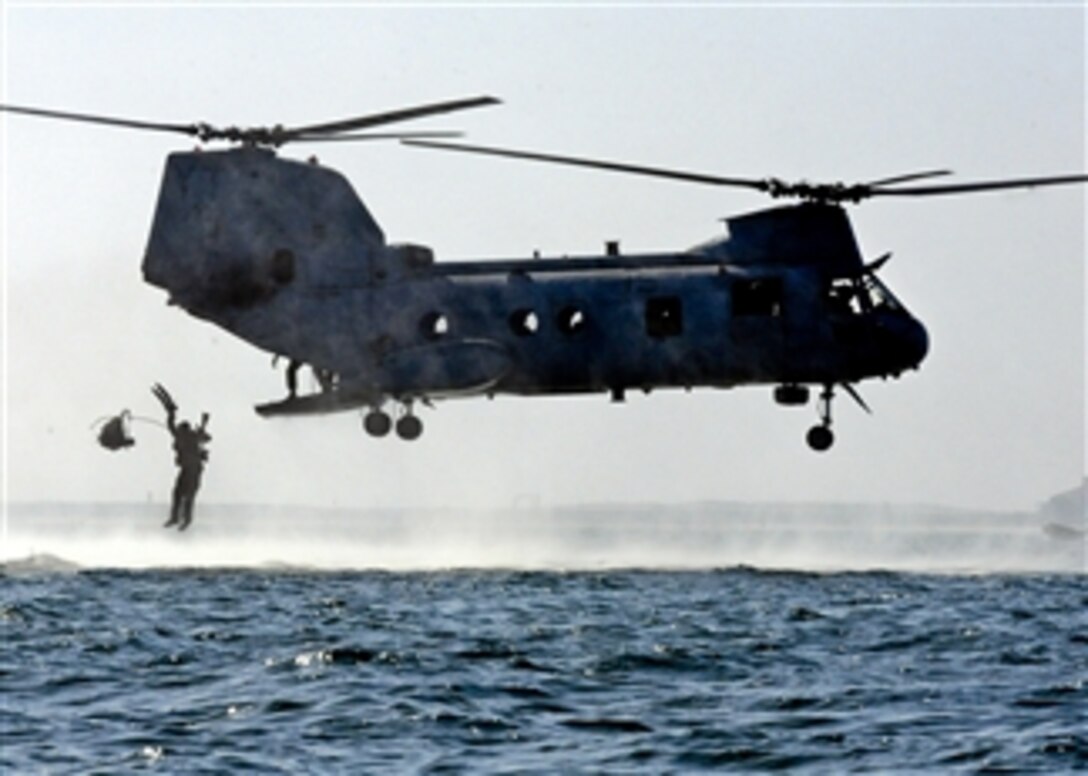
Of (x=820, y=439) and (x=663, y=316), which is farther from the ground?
(x=663, y=316)

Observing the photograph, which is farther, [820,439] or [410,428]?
[410,428]

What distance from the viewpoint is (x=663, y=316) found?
3562 cm

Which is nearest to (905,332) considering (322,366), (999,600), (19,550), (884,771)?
(999,600)

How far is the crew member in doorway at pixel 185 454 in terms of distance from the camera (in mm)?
42188

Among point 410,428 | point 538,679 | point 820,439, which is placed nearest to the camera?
point 538,679

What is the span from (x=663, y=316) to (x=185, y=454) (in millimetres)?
11279

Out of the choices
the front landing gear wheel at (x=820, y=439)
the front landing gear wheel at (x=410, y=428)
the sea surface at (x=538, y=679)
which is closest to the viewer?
the sea surface at (x=538, y=679)

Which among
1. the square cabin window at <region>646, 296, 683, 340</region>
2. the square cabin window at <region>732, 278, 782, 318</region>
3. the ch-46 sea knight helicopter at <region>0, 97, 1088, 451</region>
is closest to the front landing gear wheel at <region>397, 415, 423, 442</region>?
the ch-46 sea knight helicopter at <region>0, 97, 1088, 451</region>

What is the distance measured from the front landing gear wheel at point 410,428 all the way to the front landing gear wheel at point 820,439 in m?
6.37

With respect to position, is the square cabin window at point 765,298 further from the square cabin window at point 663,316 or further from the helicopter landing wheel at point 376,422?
the helicopter landing wheel at point 376,422

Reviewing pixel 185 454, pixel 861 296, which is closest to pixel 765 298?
pixel 861 296

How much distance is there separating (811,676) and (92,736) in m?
7.83

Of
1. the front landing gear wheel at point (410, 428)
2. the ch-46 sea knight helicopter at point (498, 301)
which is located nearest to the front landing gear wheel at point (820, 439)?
the ch-46 sea knight helicopter at point (498, 301)

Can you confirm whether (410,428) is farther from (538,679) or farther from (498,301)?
(538,679)
